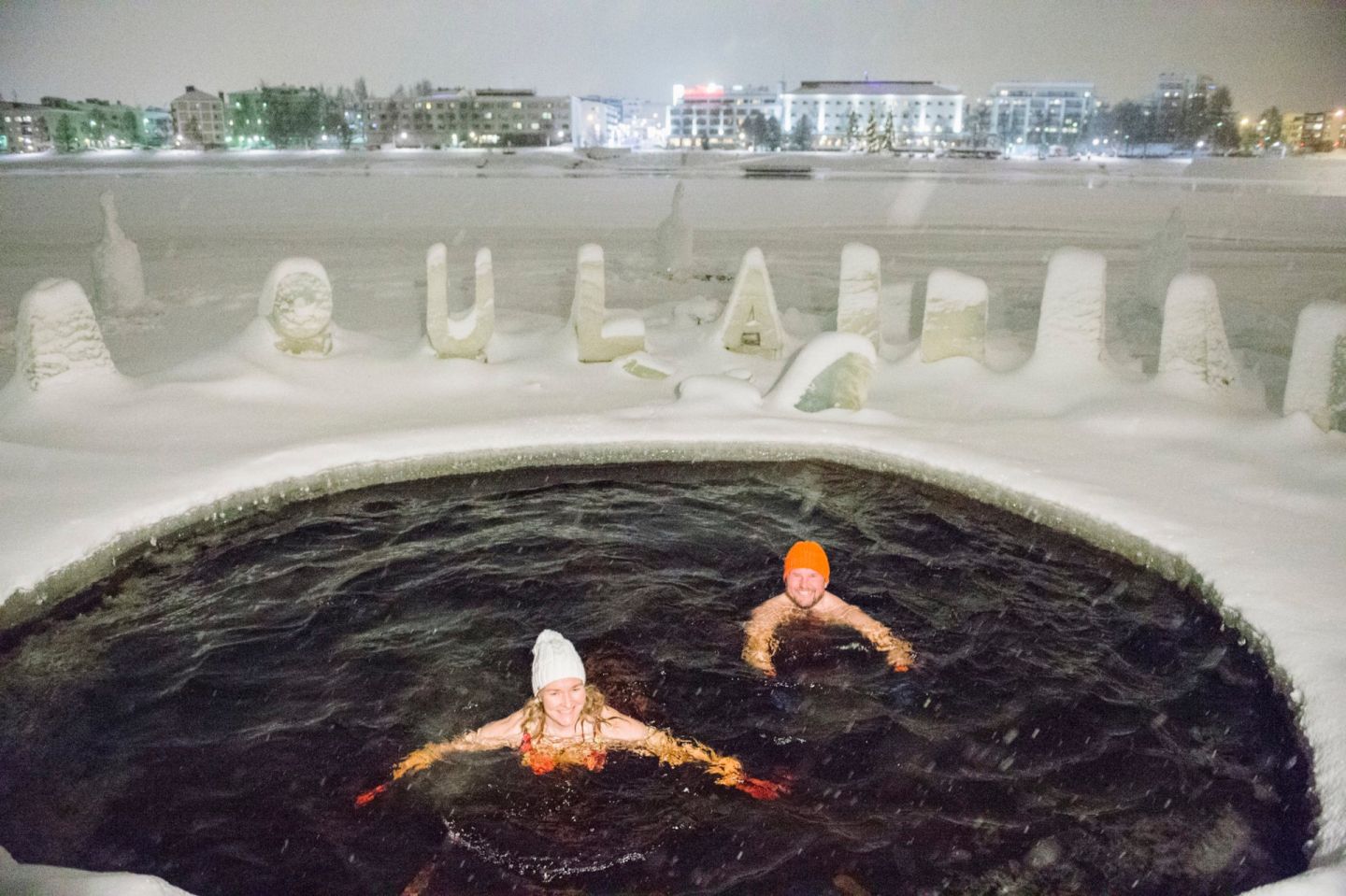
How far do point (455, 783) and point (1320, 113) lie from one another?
160087 mm

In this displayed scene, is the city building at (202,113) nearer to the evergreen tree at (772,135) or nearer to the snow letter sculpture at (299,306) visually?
the evergreen tree at (772,135)

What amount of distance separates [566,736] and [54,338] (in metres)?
6.81

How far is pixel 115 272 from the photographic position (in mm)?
12906

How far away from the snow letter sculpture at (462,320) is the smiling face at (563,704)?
6.25 meters

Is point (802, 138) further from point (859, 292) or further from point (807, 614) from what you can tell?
point (807, 614)

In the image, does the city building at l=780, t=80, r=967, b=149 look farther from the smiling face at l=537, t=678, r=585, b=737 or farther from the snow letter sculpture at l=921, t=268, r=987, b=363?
the smiling face at l=537, t=678, r=585, b=737

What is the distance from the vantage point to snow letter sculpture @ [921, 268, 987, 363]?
9.84m

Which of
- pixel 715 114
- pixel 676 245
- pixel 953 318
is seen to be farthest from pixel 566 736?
pixel 715 114

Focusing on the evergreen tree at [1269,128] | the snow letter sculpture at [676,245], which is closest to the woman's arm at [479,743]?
the snow letter sculpture at [676,245]

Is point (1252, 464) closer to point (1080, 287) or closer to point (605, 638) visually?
point (1080, 287)

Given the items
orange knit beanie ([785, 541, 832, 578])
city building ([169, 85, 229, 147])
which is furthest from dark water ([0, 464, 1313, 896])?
city building ([169, 85, 229, 147])

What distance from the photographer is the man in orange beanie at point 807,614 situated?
5.57 m

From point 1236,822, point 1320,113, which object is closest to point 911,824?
point 1236,822

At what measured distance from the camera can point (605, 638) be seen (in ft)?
19.0
